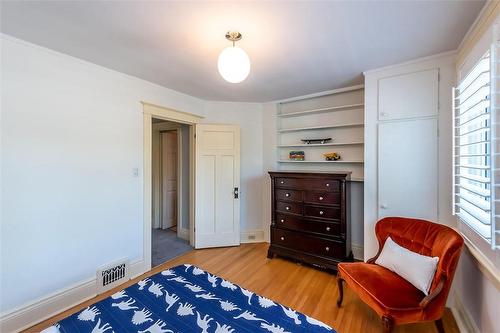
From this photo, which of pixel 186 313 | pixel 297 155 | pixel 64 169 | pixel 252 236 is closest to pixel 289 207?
pixel 297 155

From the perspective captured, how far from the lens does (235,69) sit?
5.34 feet

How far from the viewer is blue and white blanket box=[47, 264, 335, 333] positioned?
1.20m

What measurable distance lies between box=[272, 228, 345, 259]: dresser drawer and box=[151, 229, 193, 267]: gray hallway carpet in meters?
1.50

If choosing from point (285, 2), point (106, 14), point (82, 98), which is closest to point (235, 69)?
point (285, 2)

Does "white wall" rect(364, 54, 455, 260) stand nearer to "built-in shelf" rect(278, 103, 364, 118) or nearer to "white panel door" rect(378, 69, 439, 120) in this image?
"white panel door" rect(378, 69, 439, 120)

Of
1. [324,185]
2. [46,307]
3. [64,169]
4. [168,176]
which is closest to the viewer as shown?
[46,307]

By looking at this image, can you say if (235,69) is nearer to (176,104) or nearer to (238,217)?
(176,104)

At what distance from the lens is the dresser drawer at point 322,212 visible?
275 cm

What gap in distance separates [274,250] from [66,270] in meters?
2.39

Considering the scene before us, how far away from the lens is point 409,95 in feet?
7.52

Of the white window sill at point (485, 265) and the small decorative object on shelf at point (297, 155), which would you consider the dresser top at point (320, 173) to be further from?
the white window sill at point (485, 265)

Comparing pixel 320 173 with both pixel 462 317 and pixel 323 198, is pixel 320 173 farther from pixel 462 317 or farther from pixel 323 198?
pixel 462 317

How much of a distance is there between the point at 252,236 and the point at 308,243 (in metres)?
1.24

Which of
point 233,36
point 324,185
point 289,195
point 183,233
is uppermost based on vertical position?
point 233,36
